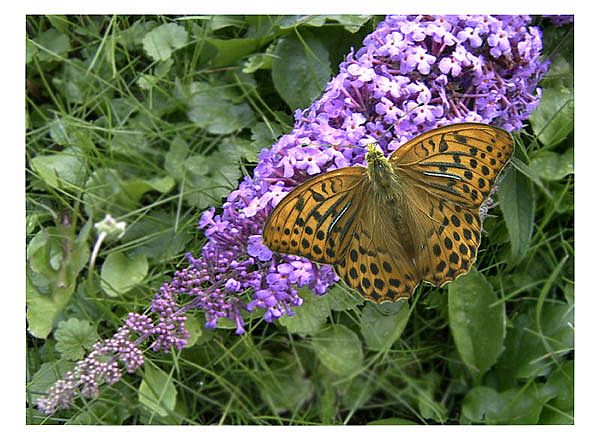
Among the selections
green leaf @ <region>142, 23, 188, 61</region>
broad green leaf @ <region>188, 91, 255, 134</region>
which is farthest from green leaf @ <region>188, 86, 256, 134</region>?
green leaf @ <region>142, 23, 188, 61</region>

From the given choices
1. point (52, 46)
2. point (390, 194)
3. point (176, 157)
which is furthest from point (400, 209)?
point (52, 46)

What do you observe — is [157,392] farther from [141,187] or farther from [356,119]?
[356,119]

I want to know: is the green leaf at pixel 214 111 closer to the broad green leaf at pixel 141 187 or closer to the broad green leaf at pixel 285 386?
the broad green leaf at pixel 141 187

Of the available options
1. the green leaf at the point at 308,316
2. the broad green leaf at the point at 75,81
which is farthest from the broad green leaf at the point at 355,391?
the broad green leaf at the point at 75,81

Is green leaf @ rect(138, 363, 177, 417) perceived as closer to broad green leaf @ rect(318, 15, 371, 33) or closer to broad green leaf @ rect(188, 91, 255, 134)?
broad green leaf @ rect(188, 91, 255, 134)


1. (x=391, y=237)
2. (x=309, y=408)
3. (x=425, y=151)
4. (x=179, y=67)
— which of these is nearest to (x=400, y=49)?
(x=425, y=151)
